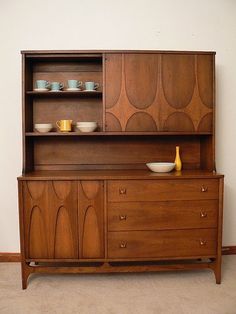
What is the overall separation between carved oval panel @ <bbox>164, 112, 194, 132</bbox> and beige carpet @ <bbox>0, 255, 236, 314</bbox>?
1196 millimetres

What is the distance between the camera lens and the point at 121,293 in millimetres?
2023

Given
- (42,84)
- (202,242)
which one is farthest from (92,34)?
(202,242)

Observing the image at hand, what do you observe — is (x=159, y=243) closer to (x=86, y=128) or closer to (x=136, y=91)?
(x=86, y=128)

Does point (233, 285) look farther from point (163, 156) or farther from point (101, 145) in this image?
point (101, 145)

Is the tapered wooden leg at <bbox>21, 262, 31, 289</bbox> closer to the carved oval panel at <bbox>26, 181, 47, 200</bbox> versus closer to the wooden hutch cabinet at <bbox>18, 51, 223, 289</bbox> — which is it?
the wooden hutch cabinet at <bbox>18, 51, 223, 289</bbox>

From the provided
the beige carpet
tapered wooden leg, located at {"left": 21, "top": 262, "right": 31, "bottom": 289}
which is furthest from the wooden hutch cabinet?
the beige carpet

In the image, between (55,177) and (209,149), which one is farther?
(209,149)

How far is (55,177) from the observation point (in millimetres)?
2029

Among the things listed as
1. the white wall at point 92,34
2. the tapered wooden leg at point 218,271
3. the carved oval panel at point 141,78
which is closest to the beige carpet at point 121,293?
the tapered wooden leg at point 218,271

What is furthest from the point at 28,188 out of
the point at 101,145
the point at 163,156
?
the point at 163,156

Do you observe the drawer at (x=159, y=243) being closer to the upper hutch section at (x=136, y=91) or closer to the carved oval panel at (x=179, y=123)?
the upper hutch section at (x=136, y=91)

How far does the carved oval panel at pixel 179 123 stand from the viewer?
225 cm

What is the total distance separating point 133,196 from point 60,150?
856mm

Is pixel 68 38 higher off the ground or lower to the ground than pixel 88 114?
higher
